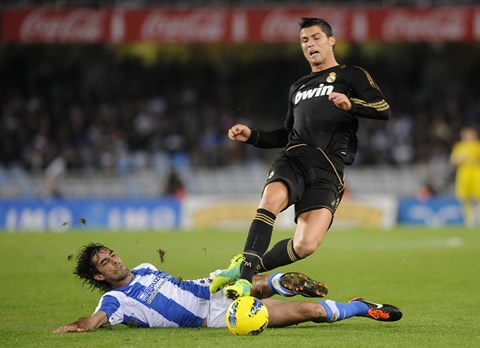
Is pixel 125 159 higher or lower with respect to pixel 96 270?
higher

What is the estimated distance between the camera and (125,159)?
76.1ft

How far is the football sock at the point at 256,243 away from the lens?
562cm

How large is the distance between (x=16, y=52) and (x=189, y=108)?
657 cm

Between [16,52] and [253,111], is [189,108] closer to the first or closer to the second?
[253,111]

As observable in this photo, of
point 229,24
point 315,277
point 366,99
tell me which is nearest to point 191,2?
point 229,24

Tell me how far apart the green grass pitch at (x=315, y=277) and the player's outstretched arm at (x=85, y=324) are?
56mm

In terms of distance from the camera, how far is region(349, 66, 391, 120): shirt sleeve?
19.6 ft

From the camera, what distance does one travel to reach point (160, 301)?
6.06 metres

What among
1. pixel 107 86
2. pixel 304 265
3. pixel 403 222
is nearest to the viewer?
pixel 304 265

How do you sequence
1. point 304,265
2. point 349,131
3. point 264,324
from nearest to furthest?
point 264,324 < point 349,131 < point 304,265

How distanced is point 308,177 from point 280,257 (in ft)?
2.14

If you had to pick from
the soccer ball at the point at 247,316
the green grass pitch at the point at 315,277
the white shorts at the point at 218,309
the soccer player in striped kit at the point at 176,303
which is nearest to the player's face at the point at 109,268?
the soccer player in striped kit at the point at 176,303

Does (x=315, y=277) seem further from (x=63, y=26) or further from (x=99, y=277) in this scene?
(x=63, y=26)

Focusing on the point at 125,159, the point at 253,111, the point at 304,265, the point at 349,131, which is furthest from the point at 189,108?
the point at 349,131
